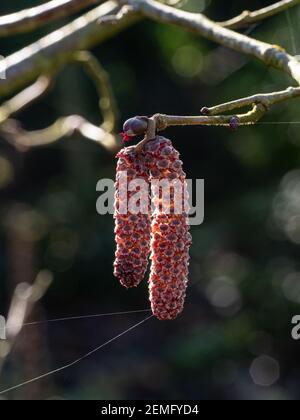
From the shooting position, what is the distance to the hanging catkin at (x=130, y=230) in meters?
0.85

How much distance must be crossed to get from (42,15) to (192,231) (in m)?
3.20

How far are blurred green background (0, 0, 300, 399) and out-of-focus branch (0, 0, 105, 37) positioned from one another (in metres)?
2.52

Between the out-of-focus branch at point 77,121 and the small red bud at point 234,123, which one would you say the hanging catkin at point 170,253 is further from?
the out-of-focus branch at point 77,121

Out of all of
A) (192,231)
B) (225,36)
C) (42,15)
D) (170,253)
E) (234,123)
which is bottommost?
(170,253)

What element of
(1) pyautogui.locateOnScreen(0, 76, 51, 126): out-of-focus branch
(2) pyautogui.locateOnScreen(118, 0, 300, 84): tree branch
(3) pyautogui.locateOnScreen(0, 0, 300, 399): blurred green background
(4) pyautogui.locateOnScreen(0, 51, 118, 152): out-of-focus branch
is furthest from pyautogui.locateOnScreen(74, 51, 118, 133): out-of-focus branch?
(3) pyautogui.locateOnScreen(0, 0, 300, 399): blurred green background

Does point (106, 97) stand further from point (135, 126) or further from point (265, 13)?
point (135, 126)

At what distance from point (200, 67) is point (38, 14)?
3162mm

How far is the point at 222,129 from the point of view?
15.4 feet

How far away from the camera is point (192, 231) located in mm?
4543

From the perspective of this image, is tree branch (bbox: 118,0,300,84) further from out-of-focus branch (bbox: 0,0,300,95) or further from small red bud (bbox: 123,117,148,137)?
small red bud (bbox: 123,117,148,137)

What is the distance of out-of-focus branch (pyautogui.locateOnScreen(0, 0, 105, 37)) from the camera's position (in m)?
1.36

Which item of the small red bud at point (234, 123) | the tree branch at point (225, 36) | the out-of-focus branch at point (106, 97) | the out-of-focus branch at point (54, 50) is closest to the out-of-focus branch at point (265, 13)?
the tree branch at point (225, 36)

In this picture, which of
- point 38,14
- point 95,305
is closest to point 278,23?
point 95,305

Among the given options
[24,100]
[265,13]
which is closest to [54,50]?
[24,100]
